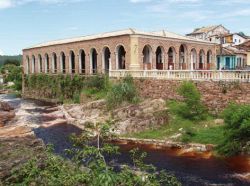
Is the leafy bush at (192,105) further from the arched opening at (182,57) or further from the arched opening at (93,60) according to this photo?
the arched opening at (93,60)

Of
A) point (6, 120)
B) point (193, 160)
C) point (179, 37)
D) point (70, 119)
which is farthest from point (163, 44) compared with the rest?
point (193, 160)

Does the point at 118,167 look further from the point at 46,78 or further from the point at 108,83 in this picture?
the point at 46,78

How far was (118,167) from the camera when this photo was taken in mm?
16016

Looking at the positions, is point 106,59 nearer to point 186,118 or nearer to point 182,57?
point 182,57

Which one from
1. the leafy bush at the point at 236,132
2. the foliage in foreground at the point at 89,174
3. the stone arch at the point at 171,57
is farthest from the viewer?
the stone arch at the point at 171,57

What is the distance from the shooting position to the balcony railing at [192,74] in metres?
21.6

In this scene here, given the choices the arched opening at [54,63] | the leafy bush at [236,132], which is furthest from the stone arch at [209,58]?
the leafy bush at [236,132]

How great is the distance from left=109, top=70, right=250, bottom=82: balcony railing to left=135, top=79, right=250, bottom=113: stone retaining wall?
31 centimetres

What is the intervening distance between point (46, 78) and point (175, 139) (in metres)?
27.9

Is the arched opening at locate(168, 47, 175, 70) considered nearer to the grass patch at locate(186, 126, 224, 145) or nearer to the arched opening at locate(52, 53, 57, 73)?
the arched opening at locate(52, 53, 57, 73)

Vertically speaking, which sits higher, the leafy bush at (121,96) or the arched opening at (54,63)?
the arched opening at (54,63)

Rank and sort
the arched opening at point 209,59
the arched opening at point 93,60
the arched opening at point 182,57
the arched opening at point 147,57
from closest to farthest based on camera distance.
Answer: the arched opening at point 147,57
the arched opening at point 93,60
the arched opening at point 182,57
the arched opening at point 209,59

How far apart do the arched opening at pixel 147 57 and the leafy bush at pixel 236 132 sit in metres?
17.0

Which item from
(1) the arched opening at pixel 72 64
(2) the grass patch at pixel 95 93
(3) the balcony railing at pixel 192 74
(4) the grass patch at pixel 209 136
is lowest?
(4) the grass patch at pixel 209 136
